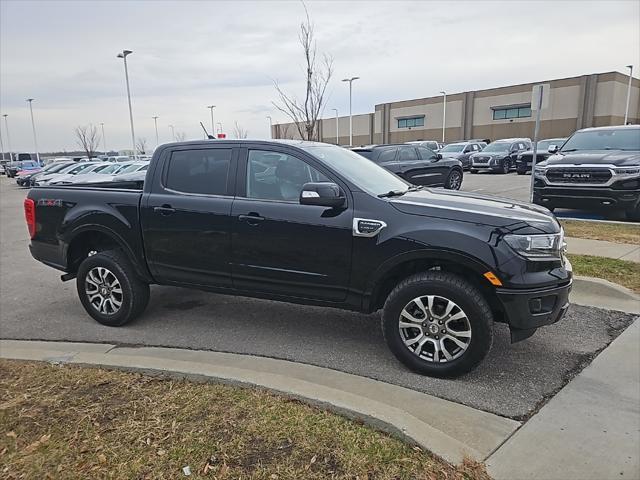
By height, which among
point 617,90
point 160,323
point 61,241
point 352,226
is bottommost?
point 160,323

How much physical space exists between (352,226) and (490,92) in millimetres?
55904

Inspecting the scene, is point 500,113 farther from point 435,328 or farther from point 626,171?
point 435,328

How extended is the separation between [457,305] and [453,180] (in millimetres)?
12624

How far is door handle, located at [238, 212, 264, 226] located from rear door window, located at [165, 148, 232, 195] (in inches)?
14.7

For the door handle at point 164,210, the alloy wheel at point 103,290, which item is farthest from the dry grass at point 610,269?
the alloy wheel at point 103,290

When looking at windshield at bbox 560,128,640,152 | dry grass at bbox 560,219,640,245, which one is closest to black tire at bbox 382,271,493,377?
dry grass at bbox 560,219,640,245

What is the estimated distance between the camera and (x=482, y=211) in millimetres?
3604

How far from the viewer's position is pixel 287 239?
13.1ft

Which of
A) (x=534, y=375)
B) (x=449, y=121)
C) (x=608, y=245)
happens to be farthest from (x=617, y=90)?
(x=534, y=375)

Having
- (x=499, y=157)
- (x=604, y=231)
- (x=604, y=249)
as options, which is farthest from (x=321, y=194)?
(x=499, y=157)

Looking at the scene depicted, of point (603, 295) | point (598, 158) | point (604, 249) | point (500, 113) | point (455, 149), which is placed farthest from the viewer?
point (500, 113)

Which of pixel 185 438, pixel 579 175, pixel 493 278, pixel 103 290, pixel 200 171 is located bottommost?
pixel 185 438

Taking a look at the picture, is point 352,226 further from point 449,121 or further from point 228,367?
point 449,121

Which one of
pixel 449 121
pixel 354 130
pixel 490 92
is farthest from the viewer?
pixel 354 130
